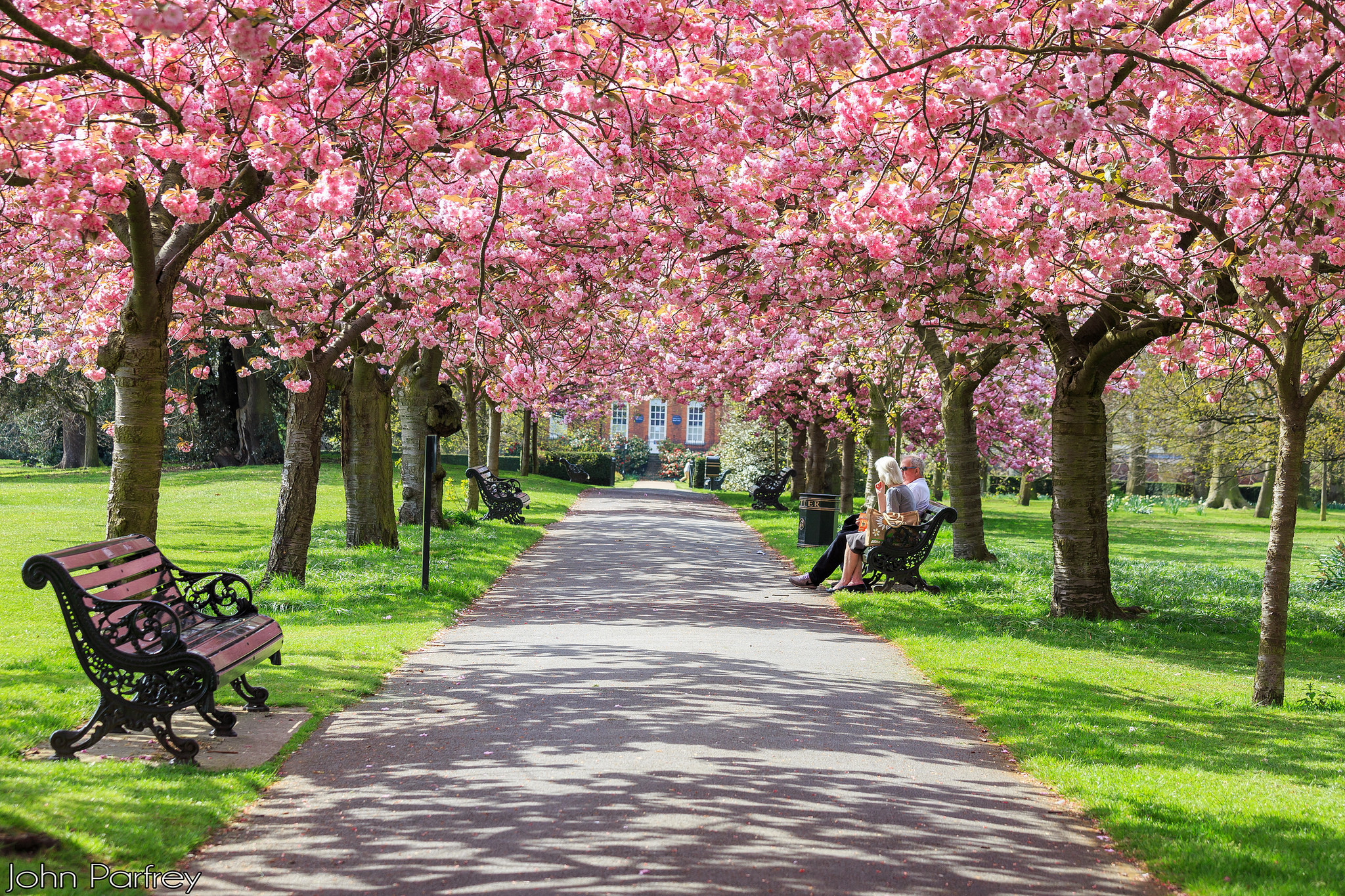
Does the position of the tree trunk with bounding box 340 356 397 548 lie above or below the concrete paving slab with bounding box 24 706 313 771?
above

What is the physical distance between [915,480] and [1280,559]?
575 cm

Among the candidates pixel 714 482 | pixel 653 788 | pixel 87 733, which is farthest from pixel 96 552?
pixel 714 482

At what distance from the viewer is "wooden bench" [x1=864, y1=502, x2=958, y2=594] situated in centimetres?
1243

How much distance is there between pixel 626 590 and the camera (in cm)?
1286

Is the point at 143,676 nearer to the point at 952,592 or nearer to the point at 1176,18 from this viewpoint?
the point at 1176,18

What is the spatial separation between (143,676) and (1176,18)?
20.8 ft

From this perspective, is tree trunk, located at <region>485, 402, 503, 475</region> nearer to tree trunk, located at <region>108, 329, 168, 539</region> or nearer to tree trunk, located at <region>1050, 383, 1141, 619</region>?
tree trunk, located at <region>1050, 383, 1141, 619</region>

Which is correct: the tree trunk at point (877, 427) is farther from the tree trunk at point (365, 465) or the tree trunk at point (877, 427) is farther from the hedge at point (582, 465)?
the hedge at point (582, 465)

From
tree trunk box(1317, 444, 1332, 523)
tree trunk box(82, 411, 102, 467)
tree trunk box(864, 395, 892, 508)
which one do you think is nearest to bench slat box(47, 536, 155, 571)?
tree trunk box(864, 395, 892, 508)

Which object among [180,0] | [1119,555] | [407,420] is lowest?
[1119,555]

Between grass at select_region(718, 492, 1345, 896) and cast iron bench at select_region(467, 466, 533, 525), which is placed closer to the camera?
grass at select_region(718, 492, 1345, 896)

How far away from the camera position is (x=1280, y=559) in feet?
24.2

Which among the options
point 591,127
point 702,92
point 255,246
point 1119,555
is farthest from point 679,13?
point 1119,555
